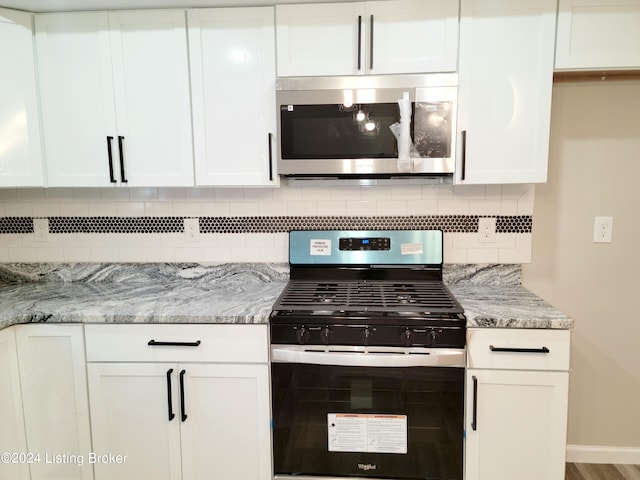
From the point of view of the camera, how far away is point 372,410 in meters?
1.49

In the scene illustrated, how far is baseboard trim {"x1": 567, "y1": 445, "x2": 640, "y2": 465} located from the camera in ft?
6.51

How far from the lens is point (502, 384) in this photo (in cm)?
145

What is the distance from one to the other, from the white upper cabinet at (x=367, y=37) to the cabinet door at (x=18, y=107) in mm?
1142

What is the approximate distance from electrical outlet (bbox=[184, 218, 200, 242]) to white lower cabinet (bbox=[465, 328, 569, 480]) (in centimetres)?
144

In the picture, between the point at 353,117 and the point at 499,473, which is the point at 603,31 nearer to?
the point at 353,117

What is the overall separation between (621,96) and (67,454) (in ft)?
9.89

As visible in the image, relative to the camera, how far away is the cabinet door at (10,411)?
4.85 feet

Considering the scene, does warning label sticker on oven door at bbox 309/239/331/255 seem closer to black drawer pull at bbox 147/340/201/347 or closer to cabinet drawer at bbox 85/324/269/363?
cabinet drawer at bbox 85/324/269/363

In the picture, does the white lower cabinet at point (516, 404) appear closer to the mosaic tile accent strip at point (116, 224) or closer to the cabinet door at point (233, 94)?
the cabinet door at point (233, 94)

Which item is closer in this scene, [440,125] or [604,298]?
[440,125]

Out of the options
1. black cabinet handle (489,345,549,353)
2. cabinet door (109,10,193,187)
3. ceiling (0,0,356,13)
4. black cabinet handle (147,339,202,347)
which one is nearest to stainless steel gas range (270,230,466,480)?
black cabinet handle (489,345,549,353)

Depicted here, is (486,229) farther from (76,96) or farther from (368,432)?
(76,96)

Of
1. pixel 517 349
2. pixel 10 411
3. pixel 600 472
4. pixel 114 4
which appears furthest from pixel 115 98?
pixel 600 472

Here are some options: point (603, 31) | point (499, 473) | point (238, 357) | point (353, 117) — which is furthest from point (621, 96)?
point (238, 357)
